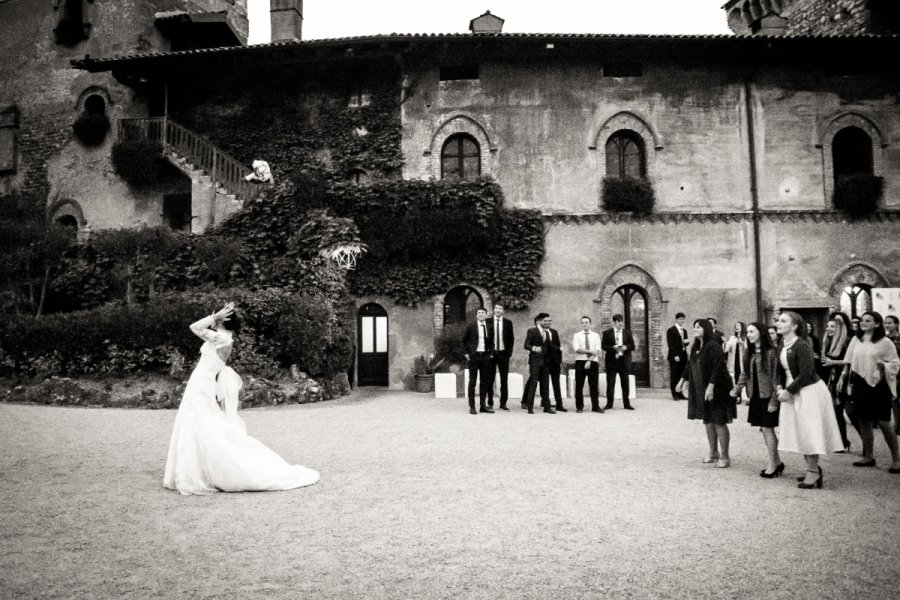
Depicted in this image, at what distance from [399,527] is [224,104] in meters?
18.8

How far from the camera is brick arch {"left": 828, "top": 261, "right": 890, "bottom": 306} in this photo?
18.0 m

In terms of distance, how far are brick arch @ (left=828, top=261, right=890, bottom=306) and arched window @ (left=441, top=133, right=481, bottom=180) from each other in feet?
35.4

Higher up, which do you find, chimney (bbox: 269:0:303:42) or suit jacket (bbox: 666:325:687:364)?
chimney (bbox: 269:0:303:42)

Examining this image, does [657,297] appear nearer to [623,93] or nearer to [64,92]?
[623,93]

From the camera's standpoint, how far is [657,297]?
59.6 ft

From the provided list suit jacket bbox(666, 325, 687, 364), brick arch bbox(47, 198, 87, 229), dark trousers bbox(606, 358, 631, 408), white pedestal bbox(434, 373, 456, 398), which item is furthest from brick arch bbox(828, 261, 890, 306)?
brick arch bbox(47, 198, 87, 229)

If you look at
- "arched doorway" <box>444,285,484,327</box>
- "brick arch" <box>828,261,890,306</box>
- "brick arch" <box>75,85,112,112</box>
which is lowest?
"arched doorway" <box>444,285,484,327</box>

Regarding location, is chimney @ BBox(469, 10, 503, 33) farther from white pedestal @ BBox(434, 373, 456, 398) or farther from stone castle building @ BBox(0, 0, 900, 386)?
white pedestal @ BBox(434, 373, 456, 398)

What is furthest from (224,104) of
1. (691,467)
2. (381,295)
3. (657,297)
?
(691,467)

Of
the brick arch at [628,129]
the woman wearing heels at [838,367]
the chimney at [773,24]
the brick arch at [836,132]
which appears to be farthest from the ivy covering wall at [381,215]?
the chimney at [773,24]

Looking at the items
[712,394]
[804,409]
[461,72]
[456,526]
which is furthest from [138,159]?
[804,409]

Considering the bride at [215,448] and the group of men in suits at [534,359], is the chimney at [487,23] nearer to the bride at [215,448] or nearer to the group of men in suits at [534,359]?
the group of men in suits at [534,359]

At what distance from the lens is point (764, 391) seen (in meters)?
6.50

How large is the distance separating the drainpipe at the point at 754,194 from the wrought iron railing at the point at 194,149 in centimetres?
1471
